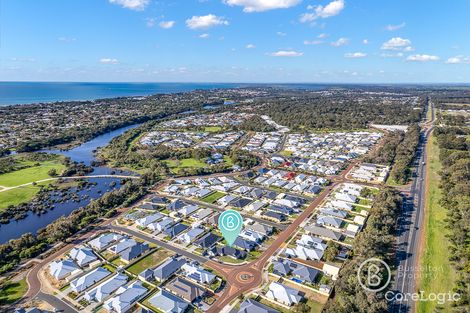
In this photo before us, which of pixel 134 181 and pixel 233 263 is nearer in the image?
pixel 233 263

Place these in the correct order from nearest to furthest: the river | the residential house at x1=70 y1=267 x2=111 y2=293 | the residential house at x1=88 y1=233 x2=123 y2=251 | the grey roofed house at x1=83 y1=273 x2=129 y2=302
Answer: the grey roofed house at x1=83 y1=273 x2=129 y2=302 → the residential house at x1=70 y1=267 x2=111 y2=293 → the residential house at x1=88 y1=233 x2=123 y2=251 → the river

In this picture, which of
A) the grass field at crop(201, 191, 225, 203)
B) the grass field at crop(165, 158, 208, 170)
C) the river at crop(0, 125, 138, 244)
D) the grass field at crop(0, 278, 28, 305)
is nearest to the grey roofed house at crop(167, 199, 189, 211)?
the grass field at crop(201, 191, 225, 203)

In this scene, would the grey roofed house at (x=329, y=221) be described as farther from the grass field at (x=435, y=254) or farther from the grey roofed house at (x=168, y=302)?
the grey roofed house at (x=168, y=302)

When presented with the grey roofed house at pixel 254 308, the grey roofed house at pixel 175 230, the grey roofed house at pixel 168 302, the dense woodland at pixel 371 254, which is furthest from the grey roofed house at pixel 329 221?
the grey roofed house at pixel 168 302

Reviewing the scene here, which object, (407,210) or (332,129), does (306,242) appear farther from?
(332,129)

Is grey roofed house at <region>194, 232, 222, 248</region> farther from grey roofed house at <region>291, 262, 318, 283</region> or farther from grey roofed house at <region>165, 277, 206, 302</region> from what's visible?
grey roofed house at <region>291, 262, 318, 283</region>

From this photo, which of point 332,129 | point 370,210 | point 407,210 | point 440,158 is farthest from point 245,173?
point 332,129

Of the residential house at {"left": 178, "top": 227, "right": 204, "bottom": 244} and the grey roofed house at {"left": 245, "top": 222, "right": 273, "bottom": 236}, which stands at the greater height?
the grey roofed house at {"left": 245, "top": 222, "right": 273, "bottom": 236}

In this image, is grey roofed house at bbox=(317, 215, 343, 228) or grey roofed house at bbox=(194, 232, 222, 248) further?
grey roofed house at bbox=(317, 215, 343, 228)
